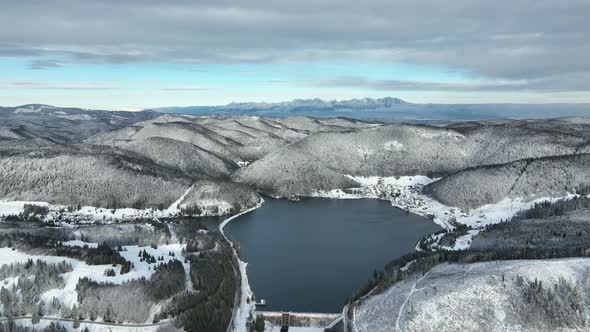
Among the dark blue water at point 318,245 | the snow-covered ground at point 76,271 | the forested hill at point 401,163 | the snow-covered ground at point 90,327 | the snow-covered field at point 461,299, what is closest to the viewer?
the snow-covered field at point 461,299

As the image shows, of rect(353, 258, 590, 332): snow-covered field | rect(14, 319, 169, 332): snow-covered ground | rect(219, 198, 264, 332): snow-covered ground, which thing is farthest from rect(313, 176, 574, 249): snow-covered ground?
rect(14, 319, 169, 332): snow-covered ground

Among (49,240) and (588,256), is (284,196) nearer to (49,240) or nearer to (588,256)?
(49,240)

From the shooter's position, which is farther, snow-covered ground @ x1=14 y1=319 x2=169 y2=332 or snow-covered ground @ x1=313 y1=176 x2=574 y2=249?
snow-covered ground @ x1=313 y1=176 x2=574 y2=249

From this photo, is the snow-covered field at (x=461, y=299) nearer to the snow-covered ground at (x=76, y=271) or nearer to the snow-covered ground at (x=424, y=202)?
the snow-covered ground at (x=424, y=202)

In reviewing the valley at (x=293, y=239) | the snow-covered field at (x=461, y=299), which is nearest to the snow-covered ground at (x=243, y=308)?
the valley at (x=293, y=239)

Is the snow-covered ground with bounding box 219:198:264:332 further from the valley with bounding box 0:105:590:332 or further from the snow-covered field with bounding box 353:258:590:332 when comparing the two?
the snow-covered field with bounding box 353:258:590:332

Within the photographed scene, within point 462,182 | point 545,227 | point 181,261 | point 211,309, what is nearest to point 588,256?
point 545,227
